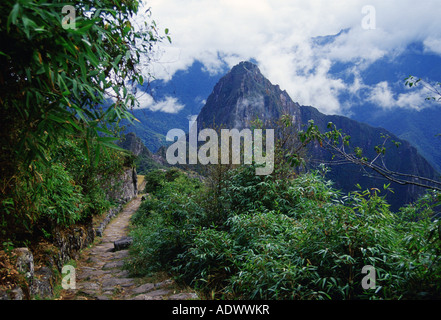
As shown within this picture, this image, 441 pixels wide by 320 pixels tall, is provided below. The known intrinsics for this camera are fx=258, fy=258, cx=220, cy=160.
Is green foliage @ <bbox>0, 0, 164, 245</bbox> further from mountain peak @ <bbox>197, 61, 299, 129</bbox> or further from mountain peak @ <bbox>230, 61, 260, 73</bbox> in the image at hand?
mountain peak @ <bbox>230, 61, 260, 73</bbox>

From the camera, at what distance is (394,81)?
109250 mm

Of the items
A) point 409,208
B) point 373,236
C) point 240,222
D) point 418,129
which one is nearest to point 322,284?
point 373,236

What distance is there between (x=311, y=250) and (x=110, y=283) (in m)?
3.53

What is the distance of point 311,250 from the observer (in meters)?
3.07

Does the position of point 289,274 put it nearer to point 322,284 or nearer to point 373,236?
point 322,284

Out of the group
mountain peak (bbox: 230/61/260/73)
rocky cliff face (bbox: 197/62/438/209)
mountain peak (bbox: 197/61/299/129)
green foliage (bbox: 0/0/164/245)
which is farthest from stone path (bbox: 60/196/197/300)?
mountain peak (bbox: 230/61/260/73)

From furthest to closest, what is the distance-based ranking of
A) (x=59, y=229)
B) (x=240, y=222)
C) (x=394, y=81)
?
(x=394, y=81) < (x=59, y=229) < (x=240, y=222)

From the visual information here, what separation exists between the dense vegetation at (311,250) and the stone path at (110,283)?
0.32 meters

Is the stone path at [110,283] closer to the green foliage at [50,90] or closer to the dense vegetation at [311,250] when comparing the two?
the dense vegetation at [311,250]

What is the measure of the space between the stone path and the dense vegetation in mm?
324

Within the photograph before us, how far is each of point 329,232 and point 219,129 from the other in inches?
154

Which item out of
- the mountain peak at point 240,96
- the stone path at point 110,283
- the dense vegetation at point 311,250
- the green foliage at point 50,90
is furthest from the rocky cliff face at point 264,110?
the green foliage at point 50,90

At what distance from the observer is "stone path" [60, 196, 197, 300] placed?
3.76 m
